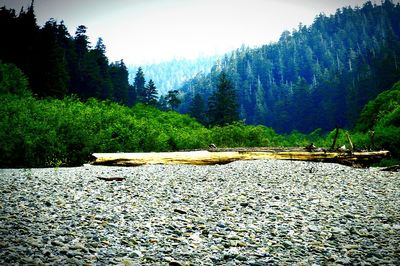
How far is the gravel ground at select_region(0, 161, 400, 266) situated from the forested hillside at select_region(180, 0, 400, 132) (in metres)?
69.7

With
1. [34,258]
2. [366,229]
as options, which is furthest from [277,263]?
[34,258]

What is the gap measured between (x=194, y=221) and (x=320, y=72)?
14099 centimetres

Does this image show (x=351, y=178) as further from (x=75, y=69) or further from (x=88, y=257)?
(x=75, y=69)

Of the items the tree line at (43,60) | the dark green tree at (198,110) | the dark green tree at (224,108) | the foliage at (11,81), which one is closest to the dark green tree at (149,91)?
the dark green tree at (198,110)

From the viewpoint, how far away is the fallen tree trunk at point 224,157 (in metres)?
11.9

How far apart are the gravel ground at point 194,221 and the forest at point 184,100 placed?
6.01 meters

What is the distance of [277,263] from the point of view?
411cm

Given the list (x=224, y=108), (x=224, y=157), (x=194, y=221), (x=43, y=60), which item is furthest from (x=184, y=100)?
(x=194, y=221)

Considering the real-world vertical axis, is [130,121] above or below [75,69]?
below

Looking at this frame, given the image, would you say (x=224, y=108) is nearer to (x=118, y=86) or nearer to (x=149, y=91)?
(x=118, y=86)

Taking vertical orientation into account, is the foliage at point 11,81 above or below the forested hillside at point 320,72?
below

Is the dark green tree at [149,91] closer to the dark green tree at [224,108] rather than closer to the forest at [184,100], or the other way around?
the forest at [184,100]

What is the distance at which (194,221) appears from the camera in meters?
5.73

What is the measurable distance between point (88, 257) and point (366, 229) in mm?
5209
